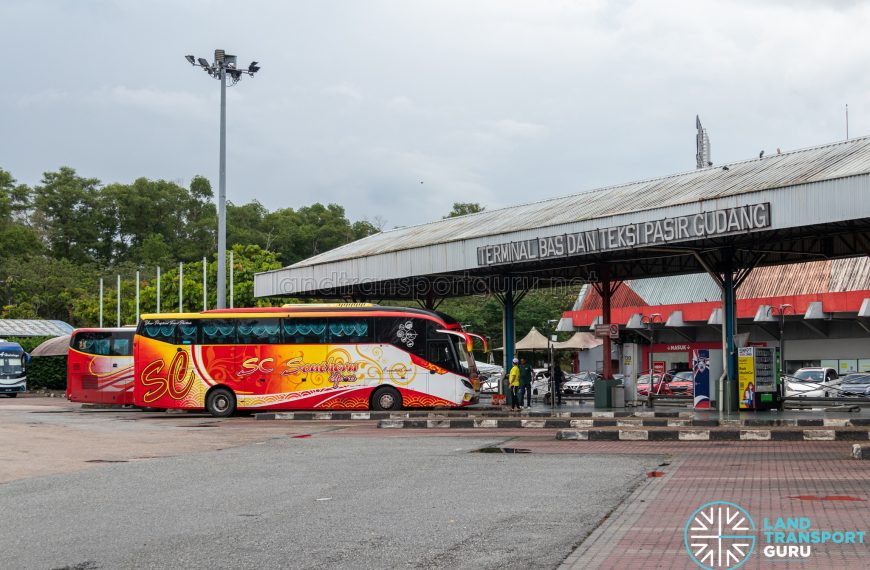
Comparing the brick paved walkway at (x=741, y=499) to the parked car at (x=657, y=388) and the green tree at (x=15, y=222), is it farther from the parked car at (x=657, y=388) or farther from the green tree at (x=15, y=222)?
the green tree at (x=15, y=222)

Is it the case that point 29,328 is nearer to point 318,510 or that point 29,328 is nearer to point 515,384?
point 515,384

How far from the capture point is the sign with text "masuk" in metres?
23.2

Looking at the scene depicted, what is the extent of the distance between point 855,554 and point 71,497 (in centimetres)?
850

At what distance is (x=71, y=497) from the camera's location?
1184 centimetres

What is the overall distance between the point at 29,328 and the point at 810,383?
46.2 meters

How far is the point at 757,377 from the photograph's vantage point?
26.1 m

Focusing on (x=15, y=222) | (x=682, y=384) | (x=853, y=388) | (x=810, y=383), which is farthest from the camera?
(x=15, y=222)

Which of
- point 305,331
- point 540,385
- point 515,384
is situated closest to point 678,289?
point 540,385

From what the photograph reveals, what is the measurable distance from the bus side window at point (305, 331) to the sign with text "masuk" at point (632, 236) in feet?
16.7

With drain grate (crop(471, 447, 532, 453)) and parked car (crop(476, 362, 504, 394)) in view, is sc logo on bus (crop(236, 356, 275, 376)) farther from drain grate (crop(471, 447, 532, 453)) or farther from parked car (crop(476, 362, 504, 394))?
parked car (crop(476, 362, 504, 394))

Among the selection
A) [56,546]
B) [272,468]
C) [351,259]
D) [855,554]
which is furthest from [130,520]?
[351,259]

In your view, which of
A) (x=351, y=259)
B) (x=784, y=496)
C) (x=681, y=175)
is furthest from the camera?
(x=351, y=259)

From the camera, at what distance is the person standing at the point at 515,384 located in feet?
99.7

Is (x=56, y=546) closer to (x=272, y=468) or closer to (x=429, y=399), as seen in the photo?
(x=272, y=468)
